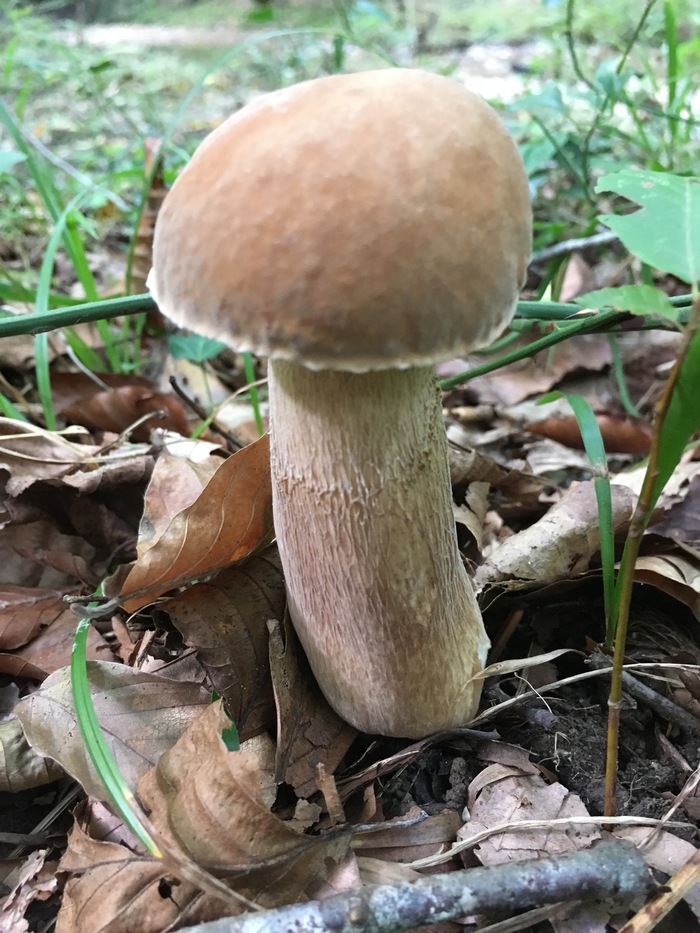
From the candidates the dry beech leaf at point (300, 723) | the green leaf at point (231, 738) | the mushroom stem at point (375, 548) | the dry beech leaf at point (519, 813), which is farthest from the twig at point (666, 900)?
the green leaf at point (231, 738)

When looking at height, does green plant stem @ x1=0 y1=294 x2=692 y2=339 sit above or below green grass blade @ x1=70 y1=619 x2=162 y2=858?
above

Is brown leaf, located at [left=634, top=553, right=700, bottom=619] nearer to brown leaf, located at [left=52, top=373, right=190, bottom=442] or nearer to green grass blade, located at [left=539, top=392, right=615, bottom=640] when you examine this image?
green grass blade, located at [left=539, top=392, right=615, bottom=640]

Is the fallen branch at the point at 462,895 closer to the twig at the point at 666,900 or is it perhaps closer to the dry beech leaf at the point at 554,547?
the twig at the point at 666,900

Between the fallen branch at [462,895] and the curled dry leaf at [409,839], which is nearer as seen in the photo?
the fallen branch at [462,895]

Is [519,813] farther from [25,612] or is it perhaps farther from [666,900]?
[25,612]

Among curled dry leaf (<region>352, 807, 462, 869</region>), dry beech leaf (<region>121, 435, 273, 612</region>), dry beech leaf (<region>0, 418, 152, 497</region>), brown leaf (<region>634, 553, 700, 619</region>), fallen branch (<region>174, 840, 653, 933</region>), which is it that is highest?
dry beech leaf (<region>121, 435, 273, 612</region>)

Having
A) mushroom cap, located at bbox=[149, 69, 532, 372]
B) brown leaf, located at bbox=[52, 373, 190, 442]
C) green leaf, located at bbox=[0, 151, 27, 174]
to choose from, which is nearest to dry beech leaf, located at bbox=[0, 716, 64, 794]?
mushroom cap, located at bbox=[149, 69, 532, 372]

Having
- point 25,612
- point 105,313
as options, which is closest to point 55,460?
point 25,612
